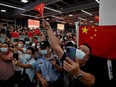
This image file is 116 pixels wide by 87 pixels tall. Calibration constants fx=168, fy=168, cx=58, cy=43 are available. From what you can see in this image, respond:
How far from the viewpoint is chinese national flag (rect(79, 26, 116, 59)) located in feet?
8.08

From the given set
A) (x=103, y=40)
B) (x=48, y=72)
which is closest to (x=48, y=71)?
(x=48, y=72)

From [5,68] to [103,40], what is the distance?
192cm

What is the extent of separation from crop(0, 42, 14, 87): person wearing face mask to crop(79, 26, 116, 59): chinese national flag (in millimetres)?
1560

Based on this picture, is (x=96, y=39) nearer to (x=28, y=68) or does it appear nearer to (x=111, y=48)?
(x=111, y=48)

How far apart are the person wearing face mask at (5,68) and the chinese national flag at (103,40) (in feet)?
5.12

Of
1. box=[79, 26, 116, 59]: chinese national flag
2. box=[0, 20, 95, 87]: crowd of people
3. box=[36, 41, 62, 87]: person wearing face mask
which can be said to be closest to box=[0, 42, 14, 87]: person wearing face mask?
box=[0, 20, 95, 87]: crowd of people

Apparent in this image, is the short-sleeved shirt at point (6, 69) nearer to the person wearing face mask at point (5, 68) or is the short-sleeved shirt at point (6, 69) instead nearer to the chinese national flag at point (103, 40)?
the person wearing face mask at point (5, 68)

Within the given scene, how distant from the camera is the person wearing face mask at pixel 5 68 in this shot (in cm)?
323

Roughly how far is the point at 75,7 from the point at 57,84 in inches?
430

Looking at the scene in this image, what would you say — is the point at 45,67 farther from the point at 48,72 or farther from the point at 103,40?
the point at 103,40

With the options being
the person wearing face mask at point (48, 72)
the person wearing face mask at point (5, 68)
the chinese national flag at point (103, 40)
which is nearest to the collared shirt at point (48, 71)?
the person wearing face mask at point (48, 72)

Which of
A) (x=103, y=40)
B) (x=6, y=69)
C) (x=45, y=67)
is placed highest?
(x=103, y=40)

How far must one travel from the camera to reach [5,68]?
10.6 feet

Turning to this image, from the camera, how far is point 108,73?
1.56 meters
